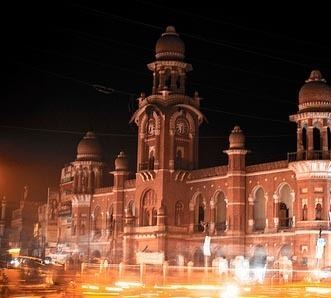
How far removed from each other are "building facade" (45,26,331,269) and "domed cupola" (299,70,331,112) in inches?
2.5

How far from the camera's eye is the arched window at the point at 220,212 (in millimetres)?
55528

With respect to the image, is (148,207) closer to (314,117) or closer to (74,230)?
(74,230)

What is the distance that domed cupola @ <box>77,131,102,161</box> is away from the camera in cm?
6994

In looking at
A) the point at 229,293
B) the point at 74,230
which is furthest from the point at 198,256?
the point at 229,293

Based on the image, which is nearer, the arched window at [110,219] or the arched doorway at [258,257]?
the arched doorway at [258,257]

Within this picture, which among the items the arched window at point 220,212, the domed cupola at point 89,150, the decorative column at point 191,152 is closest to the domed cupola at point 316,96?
the arched window at point 220,212

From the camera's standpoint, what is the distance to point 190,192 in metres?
57.3

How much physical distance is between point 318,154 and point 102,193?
2689cm

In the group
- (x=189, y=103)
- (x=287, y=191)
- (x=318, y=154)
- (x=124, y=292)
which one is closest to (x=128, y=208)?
(x=189, y=103)

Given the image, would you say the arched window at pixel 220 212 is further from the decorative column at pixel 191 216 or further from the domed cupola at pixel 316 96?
the domed cupola at pixel 316 96

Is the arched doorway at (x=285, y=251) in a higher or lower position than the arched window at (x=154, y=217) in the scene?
lower

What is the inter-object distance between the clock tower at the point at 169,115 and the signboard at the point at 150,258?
21.6 ft

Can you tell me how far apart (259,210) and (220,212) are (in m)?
4.25

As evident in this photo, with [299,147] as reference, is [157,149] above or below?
above
